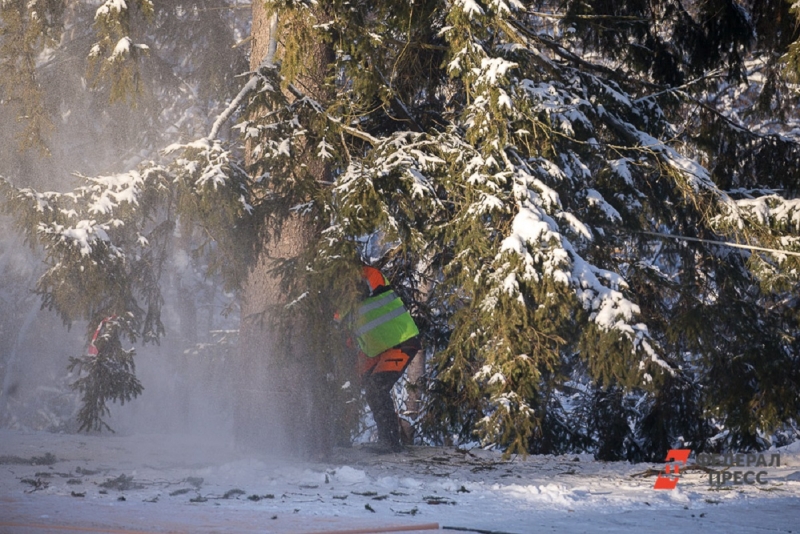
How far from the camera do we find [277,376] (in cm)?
697

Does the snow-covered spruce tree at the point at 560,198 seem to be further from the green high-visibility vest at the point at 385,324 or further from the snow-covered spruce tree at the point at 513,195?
the green high-visibility vest at the point at 385,324

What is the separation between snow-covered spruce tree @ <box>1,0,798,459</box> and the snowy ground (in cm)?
77

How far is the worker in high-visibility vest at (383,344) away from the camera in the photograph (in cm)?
700

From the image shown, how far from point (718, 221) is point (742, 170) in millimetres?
1774

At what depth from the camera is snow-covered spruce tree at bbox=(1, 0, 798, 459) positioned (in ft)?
19.6

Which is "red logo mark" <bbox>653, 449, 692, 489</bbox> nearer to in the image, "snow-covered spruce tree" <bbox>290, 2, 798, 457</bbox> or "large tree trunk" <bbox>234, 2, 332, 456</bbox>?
"snow-covered spruce tree" <bbox>290, 2, 798, 457</bbox>

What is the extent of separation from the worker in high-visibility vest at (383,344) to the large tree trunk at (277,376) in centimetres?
58

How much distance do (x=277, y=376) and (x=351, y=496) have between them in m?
2.55

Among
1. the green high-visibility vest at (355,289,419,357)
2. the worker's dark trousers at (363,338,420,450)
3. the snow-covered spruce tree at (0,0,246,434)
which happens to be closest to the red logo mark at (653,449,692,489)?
the green high-visibility vest at (355,289,419,357)

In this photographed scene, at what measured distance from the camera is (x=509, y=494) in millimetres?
4773

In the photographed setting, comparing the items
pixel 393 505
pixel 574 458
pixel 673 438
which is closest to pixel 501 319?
pixel 393 505

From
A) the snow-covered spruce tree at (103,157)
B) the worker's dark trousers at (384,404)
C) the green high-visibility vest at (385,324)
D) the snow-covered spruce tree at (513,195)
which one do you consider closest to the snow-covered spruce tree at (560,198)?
the snow-covered spruce tree at (513,195)

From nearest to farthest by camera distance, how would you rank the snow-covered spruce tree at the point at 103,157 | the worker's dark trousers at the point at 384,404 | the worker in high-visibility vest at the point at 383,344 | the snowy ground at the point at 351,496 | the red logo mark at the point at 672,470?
the snowy ground at the point at 351,496 < the red logo mark at the point at 672,470 < the snow-covered spruce tree at the point at 103,157 < the worker in high-visibility vest at the point at 383,344 < the worker's dark trousers at the point at 384,404

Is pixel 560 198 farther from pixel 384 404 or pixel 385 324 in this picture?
pixel 384 404
